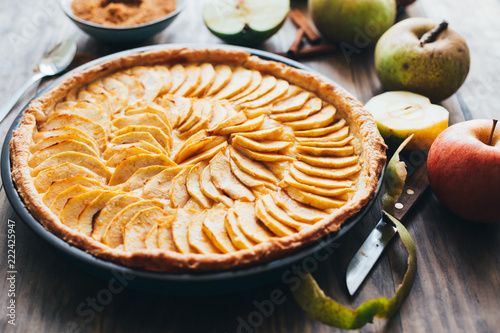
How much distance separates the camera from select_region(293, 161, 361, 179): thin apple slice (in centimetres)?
258

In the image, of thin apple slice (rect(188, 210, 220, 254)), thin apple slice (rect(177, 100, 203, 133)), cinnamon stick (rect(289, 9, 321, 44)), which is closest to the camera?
thin apple slice (rect(188, 210, 220, 254))

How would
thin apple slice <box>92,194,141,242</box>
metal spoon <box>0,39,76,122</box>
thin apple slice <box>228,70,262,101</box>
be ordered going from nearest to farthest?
thin apple slice <box>92,194,141,242</box>, thin apple slice <box>228,70,262,101</box>, metal spoon <box>0,39,76,122</box>

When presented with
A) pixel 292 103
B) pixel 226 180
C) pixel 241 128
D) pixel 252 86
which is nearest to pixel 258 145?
pixel 241 128

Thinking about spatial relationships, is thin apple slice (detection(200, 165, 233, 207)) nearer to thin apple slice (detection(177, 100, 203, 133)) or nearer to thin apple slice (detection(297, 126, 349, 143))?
thin apple slice (detection(177, 100, 203, 133))

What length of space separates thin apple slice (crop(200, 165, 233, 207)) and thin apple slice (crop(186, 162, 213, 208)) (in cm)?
2

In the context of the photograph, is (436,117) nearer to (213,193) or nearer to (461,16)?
(213,193)

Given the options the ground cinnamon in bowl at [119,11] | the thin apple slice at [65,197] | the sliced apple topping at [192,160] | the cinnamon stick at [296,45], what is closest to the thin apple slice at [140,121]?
the sliced apple topping at [192,160]

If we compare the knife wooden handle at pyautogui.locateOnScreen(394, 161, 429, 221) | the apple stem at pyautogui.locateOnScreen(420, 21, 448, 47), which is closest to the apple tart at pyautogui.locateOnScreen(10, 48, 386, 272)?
the knife wooden handle at pyautogui.locateOnScreen(394, 161, 429, 221)

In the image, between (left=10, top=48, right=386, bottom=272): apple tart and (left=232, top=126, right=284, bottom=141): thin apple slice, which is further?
(left=232, top=126, right=284, bottom=141): thin apple slice

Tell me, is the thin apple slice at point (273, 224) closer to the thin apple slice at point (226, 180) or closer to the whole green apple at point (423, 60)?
the thin apple slice at point (226, 180)

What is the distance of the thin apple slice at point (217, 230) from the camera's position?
2.17 metres

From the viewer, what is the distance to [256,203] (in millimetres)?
2434

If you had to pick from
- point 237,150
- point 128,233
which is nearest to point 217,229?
point 128,233

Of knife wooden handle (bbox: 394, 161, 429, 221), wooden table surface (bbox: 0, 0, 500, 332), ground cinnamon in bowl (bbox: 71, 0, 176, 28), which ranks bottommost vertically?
wooden table surface (bbox: 0, 0, 500, 332)
